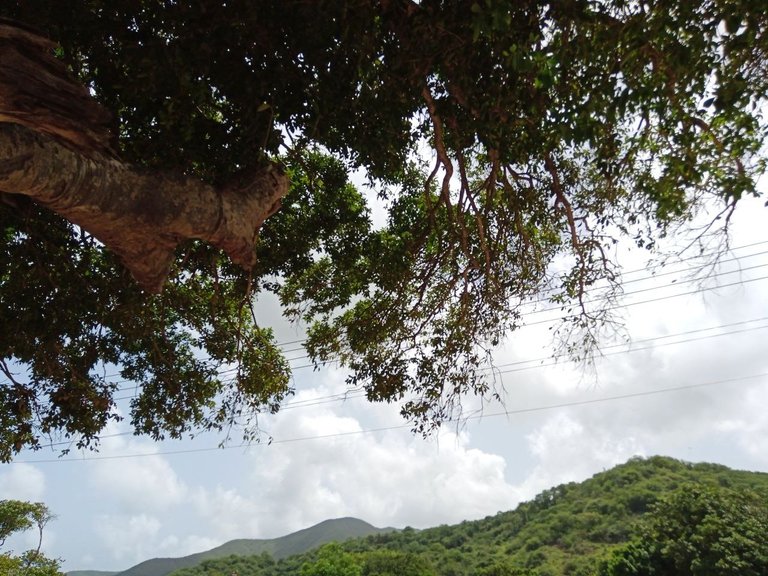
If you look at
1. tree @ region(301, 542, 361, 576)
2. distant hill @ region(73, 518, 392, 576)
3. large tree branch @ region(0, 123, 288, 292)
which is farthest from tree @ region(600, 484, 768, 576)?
distant hill @ region(73, 518, 392, 576)

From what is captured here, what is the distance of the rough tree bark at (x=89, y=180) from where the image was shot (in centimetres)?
333

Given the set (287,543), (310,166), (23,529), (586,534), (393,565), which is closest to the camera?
(310,166)

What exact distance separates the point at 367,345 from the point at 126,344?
3.01 meters

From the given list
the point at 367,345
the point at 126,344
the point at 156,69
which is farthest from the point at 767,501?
the point at 156,69

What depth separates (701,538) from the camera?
24.8 meters

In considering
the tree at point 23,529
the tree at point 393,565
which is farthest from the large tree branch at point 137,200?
the tree at point 393,565

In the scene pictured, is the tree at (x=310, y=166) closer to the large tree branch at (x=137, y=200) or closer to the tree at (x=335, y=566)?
the large tree branch at (x=137, y=200)

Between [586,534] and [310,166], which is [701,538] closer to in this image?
[586,534]

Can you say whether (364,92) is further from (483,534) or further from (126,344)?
(483,534)

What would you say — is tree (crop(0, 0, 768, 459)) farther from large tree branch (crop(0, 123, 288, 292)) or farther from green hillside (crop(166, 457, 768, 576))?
green hillside (crop(166, 457, 768, 576))

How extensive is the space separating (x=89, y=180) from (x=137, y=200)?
337mm

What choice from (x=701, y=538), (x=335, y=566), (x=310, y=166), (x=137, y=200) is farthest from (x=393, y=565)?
(x=137, y=200)

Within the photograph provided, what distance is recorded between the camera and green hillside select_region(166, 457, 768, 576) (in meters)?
25.2

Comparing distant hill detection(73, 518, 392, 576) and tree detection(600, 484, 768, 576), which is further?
distant hill detection(73, 518, 392, 576)
